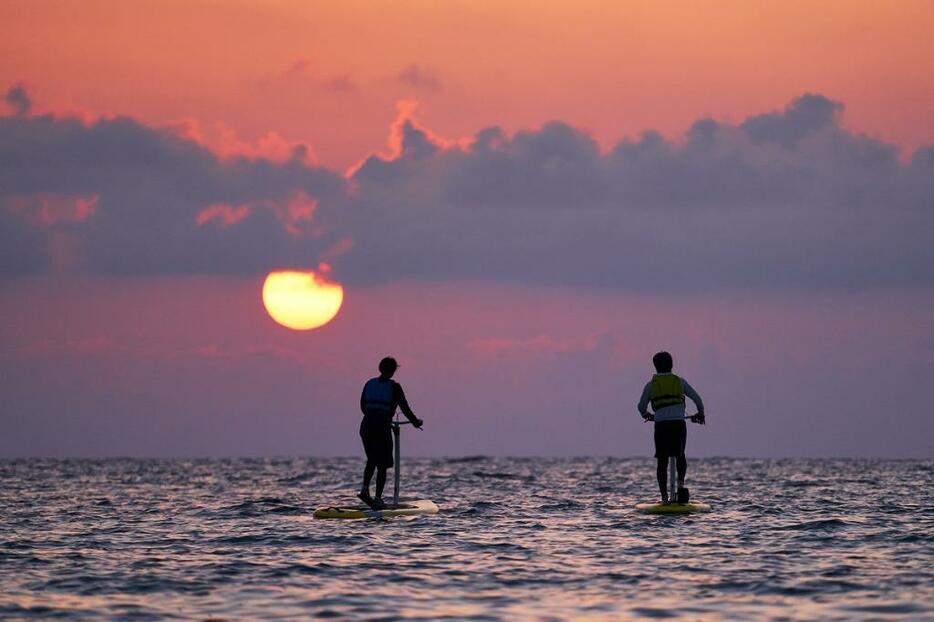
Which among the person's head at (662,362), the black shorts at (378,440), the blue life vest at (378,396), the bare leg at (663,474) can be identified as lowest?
the bare leg at (663,474)

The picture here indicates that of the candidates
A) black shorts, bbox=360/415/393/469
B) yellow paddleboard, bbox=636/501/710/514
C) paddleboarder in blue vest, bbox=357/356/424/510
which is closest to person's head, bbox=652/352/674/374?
yellow paddleboard, bbox=636/501/710/514

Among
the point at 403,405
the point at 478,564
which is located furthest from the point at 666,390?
the point at 478,564

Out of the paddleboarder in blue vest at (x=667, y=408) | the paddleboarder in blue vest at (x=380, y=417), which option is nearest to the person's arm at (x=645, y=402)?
the paddleboarder in blue vest at (x=667, y=408)

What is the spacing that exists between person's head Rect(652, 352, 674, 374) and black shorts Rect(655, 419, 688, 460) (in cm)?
76

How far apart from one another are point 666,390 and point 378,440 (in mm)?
4223

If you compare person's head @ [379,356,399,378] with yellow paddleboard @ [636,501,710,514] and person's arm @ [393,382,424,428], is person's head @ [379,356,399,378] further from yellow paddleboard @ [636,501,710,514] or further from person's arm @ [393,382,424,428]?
yellow paddleboard @ [636,501,710,514]

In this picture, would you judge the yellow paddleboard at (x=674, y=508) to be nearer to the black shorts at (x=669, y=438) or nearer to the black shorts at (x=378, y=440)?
the black shorts at (x=669, y=438)

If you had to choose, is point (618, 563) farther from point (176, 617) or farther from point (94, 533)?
point (94, 533)

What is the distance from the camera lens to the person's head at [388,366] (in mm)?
20047

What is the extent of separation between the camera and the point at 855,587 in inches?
492

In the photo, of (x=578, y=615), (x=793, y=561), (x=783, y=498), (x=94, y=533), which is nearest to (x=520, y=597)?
(x=578, y=615)

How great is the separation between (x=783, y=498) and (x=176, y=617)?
1820 centimetres

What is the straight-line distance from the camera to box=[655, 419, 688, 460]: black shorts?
805 inches

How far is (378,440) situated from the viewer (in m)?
20.1
